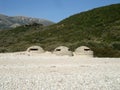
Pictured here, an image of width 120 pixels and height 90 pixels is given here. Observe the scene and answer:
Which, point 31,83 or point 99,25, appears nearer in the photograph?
point 31,83

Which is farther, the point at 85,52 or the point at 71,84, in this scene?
the point at 85,52

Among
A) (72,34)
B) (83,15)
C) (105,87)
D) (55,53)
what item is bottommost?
(105,87)

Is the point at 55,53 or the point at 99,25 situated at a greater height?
the point at 99,25

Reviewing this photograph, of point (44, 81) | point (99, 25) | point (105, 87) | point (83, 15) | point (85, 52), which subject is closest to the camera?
point (105, 87)

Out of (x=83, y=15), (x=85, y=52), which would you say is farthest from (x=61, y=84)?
(x=83, y=15)

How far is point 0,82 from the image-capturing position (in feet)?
45.4

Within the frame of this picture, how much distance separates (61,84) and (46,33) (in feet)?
232

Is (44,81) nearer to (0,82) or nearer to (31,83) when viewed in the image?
(31,83)

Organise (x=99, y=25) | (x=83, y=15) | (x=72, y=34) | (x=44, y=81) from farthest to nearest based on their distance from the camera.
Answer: (x=83, y=15) < (x=99, y=25) < (x=72, y=34) < (x=44, y=81)

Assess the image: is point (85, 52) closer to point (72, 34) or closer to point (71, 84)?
point (71, 84)

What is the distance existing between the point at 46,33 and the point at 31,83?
2778 inches

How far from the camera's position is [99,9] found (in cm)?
9931

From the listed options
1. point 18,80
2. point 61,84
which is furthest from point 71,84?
point 18,80

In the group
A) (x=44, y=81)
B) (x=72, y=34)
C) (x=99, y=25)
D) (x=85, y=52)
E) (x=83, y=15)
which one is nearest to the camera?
(x=44, y=81)
